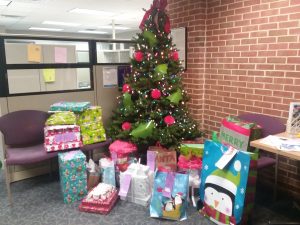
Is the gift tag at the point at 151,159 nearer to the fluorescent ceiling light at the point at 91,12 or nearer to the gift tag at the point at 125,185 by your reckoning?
the gift tag at the point at 125,185

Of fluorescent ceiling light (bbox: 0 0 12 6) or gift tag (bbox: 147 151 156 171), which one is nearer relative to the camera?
gift tag (bbox: 147 151 156 171)

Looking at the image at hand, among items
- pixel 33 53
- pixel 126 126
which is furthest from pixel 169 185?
pixel 33 53

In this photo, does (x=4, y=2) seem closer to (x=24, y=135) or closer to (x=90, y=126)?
(x=24, y=135)

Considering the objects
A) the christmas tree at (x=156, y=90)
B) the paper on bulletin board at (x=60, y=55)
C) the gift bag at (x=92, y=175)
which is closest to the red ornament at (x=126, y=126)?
the christmas tree at (x=156, y=90)

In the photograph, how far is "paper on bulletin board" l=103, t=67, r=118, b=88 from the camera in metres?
3.43

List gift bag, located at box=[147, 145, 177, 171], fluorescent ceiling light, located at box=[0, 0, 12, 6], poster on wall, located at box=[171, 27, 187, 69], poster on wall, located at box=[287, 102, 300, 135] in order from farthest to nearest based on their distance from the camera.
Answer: fluorescent ceiling light, located at box=[0, 0, 12, 6], poster on wall, located at box=[171, 27, 187, 69], gift bag, located at box=[147, 145, 177, 171], poster on wall, located at box=[287, 102, 300, 135]

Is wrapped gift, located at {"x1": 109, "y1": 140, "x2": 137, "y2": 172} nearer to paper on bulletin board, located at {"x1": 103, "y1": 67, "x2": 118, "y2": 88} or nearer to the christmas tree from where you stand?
the christmas tree

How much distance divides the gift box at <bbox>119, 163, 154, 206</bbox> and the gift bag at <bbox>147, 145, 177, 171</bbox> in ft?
0.74

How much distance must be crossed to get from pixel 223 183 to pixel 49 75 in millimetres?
2187

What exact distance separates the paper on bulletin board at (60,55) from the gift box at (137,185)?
151 centimetres

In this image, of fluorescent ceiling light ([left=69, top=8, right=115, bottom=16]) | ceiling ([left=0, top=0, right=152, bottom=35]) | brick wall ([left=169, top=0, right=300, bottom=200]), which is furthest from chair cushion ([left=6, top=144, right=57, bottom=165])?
fluorescent ceiling light ([left=69, top=8, right=115, bottom=16])

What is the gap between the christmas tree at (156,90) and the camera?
292 centimetres

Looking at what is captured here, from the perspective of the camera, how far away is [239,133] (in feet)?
7.56

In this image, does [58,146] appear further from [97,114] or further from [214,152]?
[214,152]
